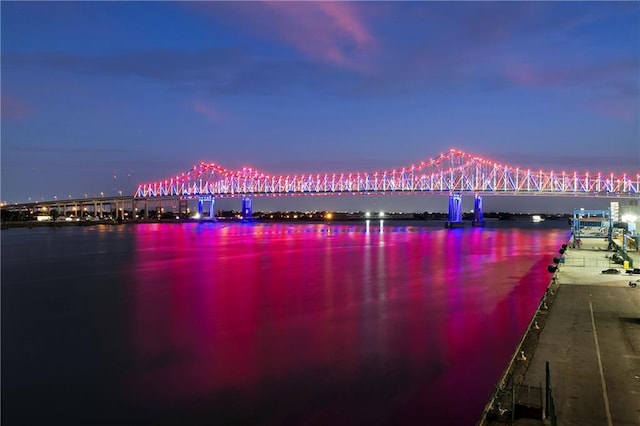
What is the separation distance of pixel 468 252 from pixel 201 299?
29.5 metres

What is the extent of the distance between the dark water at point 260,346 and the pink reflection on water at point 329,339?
0.17 ft

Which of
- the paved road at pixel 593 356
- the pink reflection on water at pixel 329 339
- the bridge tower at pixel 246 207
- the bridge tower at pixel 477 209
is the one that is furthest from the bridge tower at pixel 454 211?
the paved road at pixel 593 356

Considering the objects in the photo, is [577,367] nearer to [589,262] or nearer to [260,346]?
[260,346]

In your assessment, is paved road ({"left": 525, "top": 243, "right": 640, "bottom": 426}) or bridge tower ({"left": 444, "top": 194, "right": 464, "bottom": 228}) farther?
bridge tower ({"left": 444, "top": 194, "right": 464, "bottom": 228})

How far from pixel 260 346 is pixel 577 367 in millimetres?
7952

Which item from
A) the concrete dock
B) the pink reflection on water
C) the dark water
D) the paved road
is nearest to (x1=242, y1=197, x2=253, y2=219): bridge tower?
the pink reflection on water

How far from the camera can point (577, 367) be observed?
8.89m

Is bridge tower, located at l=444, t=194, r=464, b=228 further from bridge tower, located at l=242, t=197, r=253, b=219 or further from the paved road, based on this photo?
the paved road

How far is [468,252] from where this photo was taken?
4559 cm

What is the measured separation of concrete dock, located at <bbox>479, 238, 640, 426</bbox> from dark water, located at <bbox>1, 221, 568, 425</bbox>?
131 cm

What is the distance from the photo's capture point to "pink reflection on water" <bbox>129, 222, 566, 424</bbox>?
1025 centimetres

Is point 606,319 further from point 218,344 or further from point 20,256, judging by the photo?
point 20,256

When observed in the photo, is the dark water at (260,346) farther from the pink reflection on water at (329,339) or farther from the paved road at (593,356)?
the paved road at (593,356)

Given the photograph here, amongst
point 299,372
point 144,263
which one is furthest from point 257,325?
point 144,263
